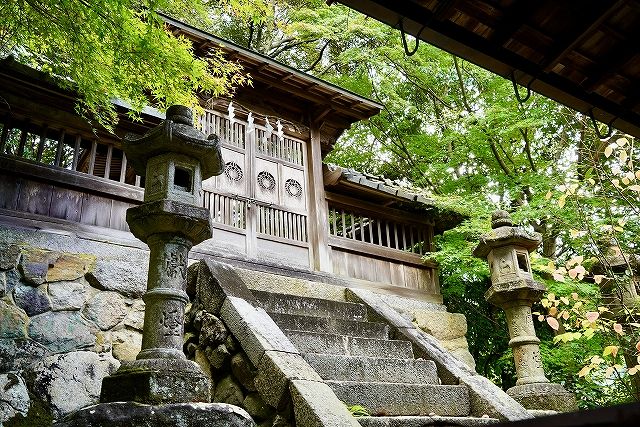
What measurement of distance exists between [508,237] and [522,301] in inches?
41.2

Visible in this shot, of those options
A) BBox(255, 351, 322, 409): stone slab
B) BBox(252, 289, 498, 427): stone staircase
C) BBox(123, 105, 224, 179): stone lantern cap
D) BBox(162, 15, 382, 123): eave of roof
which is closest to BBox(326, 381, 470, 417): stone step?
BBox(252, 289, 498, 427): stone staircase

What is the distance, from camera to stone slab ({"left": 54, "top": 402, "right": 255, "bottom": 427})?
3.79 metres

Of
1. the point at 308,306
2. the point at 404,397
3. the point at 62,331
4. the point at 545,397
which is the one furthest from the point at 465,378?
the point at 62,331

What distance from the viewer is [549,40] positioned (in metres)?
3.25

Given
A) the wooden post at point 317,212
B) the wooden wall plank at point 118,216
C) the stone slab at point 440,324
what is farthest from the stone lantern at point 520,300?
the wooden wall plank at point 118,216

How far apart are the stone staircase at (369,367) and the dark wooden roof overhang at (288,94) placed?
456cm

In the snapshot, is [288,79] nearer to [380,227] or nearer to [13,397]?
[380,227]

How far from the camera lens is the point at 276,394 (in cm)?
497

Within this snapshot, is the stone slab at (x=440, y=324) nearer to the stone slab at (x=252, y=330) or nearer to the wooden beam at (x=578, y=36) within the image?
the stone slab at (x=252, y=330)

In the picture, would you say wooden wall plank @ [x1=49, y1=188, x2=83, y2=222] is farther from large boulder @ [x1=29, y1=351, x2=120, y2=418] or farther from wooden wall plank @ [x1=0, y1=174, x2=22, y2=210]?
large boulder @ [x1=29, y1=351, x2=120, y2=418]

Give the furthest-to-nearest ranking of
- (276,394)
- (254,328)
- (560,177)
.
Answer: (560,177)
(254,328)
(276,394)

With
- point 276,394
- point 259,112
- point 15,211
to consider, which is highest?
point 259,112

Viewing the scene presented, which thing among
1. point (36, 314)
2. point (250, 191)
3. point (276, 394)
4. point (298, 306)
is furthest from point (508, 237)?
point (36, 314)

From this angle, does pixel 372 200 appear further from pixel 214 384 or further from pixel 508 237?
pixel 214 384
